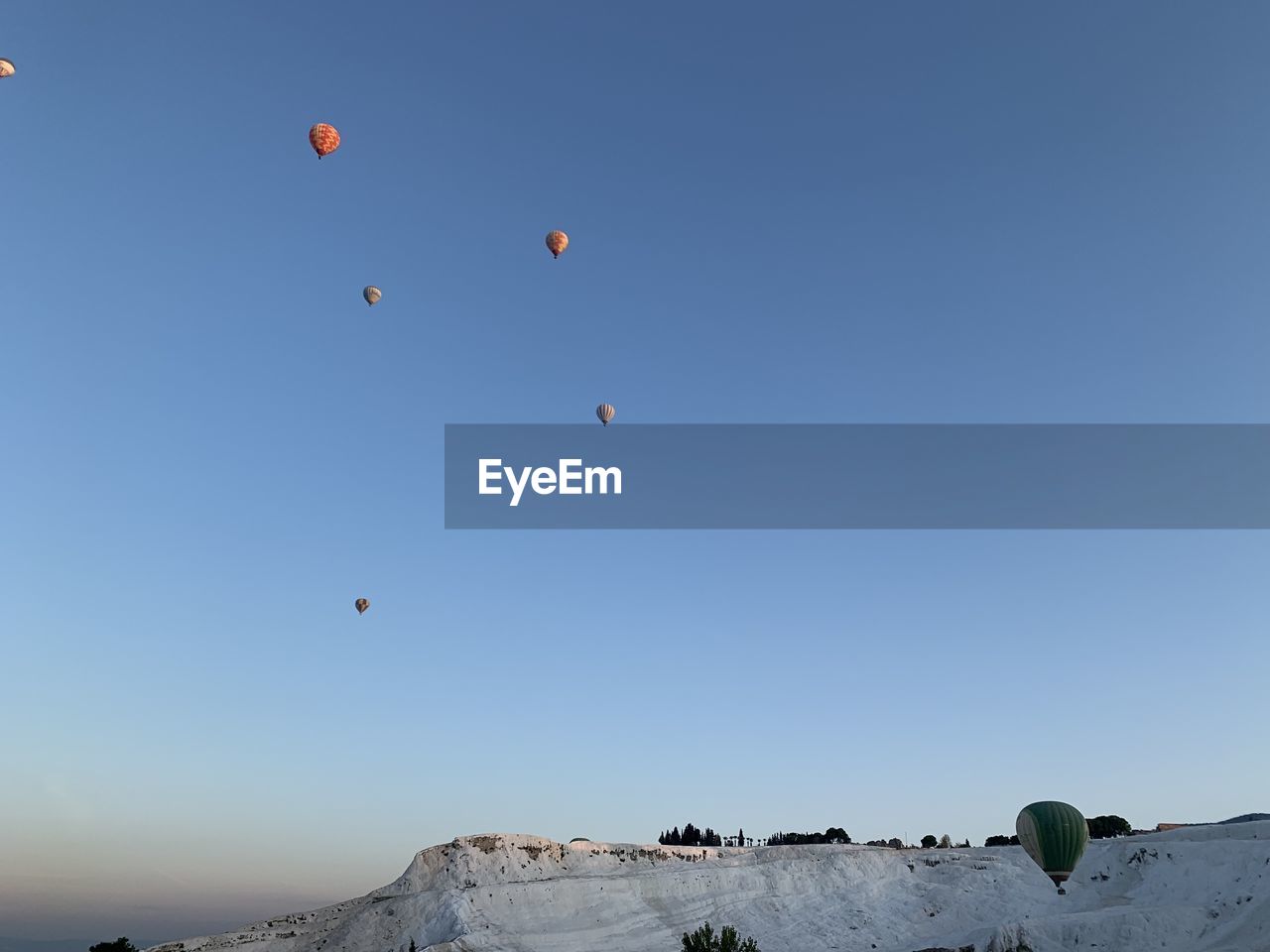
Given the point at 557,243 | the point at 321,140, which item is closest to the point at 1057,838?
the point at 557,243

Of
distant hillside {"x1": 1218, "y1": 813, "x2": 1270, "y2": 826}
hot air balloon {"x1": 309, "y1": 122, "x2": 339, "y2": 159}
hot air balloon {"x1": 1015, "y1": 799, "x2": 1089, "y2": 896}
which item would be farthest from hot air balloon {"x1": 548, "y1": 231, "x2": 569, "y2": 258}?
distant hillside {"x1": 1218, "y1": 813, "x2": 1270, "y2": 826}

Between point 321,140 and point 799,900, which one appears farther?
point 799,900

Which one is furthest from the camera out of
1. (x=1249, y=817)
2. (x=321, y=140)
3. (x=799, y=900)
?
(x=1249, y=817)

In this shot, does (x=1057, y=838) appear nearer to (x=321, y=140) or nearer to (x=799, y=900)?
(x=799, y=900)

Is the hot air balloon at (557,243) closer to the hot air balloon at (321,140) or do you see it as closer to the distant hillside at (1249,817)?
the hot air balloon at (321,140)

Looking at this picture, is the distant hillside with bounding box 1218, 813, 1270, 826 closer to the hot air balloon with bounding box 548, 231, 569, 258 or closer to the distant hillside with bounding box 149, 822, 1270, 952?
→ the distant hillside with bounding box 149, 822, 1270, 952
